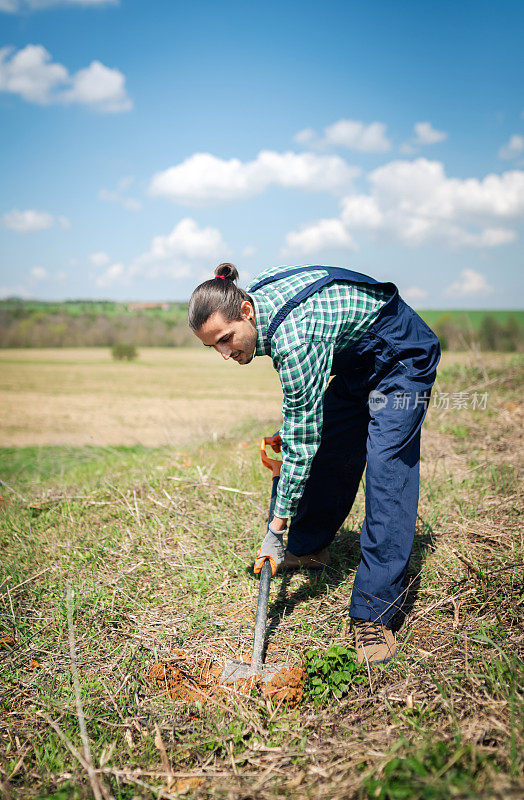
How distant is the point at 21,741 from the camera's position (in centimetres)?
199

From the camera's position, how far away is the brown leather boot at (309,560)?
2951mm

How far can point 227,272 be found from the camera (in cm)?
218

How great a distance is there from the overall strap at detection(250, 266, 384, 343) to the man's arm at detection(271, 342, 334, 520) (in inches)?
5.6

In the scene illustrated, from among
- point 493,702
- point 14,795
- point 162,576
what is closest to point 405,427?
point 493,702

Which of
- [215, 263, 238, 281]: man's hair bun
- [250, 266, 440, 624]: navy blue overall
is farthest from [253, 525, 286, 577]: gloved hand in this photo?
[215, 263, 238, 281]: man's hair bun

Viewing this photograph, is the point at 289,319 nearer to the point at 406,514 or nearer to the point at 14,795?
the point at 406,514

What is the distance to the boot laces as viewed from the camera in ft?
7.38

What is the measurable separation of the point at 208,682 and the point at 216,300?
156cm

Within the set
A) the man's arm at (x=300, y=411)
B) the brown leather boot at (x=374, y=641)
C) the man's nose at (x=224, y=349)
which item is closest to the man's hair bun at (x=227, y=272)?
the man's nose at (x=224, y=349)

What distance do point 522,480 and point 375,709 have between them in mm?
2583

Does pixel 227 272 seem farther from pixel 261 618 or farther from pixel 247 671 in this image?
pixel 247 671

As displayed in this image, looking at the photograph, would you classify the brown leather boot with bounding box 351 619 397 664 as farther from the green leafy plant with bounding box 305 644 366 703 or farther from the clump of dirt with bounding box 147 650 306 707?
the clump of dirt with bounding box 147 650 306 707

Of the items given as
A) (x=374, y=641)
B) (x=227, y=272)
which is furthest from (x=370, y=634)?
(x=227, y=272)

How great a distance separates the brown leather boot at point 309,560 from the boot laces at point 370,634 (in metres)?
0.69
